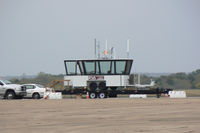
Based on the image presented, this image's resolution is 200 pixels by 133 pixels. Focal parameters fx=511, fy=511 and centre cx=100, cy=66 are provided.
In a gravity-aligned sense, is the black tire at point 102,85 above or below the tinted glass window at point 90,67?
below

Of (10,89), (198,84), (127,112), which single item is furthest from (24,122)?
(198,84)

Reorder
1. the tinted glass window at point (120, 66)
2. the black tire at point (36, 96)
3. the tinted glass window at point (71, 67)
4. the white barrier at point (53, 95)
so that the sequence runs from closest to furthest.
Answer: the white barrier at point (53, 95) < the black tire at point (36, 96) < the tinted glass window at point (120, 66) < the tinted glass window at point (71, 67)

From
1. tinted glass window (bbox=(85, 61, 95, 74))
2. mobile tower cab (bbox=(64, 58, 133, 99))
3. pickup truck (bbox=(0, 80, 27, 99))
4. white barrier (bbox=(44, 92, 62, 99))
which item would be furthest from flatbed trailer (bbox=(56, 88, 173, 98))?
pickup truck (bbox=(0, 80, 27, 99))

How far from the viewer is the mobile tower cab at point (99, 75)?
37125 mm

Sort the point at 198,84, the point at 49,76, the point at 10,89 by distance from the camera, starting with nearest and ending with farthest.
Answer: the point at 10,89, the point at 198,84, the point at 49,76

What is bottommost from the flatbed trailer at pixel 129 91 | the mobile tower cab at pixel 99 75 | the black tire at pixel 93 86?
the flatbed trailer at pixel 129 91

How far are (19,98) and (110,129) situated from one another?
20.9 meters

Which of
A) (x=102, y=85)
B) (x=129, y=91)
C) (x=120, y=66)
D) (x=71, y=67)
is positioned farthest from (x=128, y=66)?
(x=71, y=67)

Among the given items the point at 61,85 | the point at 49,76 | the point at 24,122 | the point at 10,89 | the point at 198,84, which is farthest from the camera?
the point at 49,76

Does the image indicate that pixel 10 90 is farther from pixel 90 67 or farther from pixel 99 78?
pixel 99 78

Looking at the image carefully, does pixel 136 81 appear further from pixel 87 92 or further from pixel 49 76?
pixel 49 76

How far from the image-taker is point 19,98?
36375 mm

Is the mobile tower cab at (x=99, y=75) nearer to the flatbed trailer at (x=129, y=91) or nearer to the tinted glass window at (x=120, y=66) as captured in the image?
the tinted glass window at (x=120, y=66)

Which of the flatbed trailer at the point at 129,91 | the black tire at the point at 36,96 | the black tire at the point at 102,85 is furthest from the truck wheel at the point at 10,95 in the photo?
the black tire at the point at 102,85
